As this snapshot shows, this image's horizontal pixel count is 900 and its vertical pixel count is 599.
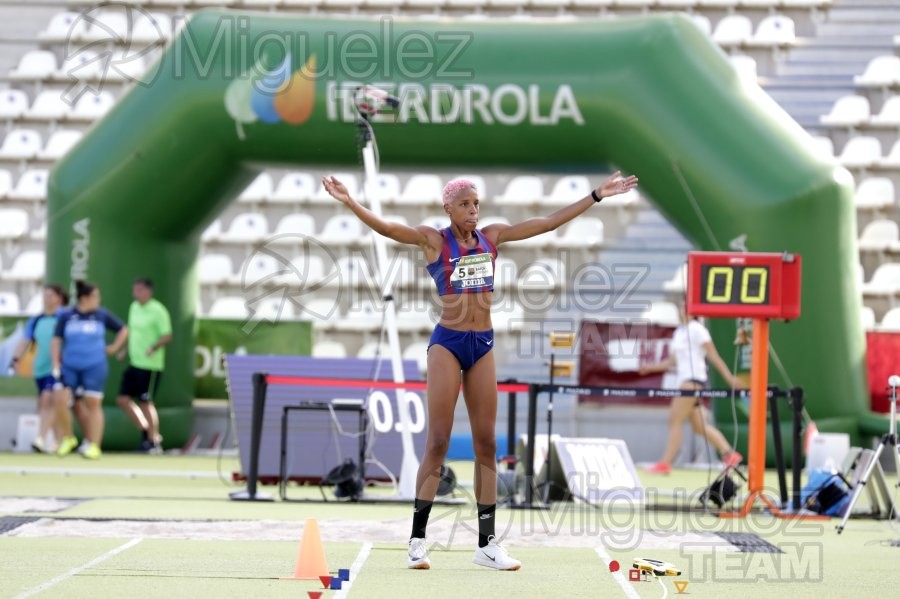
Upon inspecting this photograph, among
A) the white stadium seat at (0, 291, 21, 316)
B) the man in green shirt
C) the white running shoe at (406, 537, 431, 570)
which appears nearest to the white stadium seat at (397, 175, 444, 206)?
the white stadium seat at (0, 291, 21, 316)

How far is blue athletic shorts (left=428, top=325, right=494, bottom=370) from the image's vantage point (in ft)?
23.6

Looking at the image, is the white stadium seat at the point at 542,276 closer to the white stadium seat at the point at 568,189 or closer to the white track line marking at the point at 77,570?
the white stadium seat at the point at 568,189

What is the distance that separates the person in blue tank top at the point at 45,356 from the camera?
1617cm

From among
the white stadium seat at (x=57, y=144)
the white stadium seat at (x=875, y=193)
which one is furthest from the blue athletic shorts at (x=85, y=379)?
the white stadium seat at (x=875, y=193)

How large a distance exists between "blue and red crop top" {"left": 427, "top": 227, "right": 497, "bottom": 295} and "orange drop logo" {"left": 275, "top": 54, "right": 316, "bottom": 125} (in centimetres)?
802

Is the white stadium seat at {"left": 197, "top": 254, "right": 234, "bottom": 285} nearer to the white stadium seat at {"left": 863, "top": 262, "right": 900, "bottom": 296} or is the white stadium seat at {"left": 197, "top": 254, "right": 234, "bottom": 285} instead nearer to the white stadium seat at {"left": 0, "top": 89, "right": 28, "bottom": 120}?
the white stadium seat at {"left": 0, "top": 89, "right": 28, "bottom": 120}

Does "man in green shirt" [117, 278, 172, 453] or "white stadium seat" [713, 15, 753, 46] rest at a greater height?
"white stadium seat" [713, 15, 753, 46]

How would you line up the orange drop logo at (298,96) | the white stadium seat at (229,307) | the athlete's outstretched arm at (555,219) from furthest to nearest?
the white stadium seat at (229,307)
the orange drop logo at (298,96)
the athlete's outstretched arm at (555,219)

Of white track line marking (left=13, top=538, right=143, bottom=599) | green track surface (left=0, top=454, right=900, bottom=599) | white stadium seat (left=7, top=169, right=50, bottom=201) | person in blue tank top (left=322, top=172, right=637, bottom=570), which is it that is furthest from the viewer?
white stadium seat (left=7, top=169, right=50, bottom=201)

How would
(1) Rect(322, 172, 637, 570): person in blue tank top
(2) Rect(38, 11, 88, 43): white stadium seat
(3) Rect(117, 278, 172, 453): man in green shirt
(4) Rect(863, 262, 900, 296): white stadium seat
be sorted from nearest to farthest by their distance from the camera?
(1) Rect(322, 172, 637, 570): person in blue tank top → (3) Rect(117, 278, 172, 453): man in green shirt → (4) Rect(863, 262, 900, 296): white stadium seat → (2) Rect(38, 11, 88, 43): white stadium seat

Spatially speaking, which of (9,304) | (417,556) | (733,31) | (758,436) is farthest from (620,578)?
(733,31)

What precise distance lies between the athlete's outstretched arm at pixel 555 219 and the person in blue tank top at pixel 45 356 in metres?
9.81

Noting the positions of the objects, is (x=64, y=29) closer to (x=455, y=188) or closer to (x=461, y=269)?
A: (x=455, y=188)

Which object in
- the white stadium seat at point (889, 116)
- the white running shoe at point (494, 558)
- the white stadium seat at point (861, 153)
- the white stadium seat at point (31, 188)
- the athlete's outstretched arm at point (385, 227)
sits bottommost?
the white running shoe at point (494, 558)
